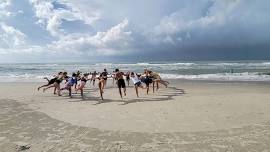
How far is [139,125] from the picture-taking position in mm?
9273

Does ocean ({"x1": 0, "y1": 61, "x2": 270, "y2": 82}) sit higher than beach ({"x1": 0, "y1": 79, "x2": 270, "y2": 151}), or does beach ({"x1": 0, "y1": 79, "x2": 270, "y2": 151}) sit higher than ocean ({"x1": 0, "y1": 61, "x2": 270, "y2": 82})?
ocean ({"x1": 0, "y1": 61, "x2": 270, "y2": 82})

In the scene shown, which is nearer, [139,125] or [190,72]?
[139,125]

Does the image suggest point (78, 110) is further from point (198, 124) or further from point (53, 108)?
point (198, 124)

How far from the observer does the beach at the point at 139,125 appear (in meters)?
7.23

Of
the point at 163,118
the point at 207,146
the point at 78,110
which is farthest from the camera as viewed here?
the point at 78,110

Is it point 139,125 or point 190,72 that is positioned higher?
point 190,72

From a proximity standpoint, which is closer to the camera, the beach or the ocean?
the beach

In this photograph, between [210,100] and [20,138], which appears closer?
[20,138]

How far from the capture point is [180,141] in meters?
7.49

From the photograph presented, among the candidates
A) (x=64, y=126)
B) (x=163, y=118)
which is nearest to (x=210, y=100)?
(x=163, y=118)

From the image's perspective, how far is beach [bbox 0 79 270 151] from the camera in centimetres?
723

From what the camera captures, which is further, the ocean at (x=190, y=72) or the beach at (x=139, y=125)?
the ocean at (x=190, y=72)

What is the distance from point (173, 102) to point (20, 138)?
25.1 ft

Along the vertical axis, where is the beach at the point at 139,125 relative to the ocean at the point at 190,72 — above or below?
below
